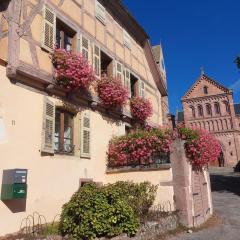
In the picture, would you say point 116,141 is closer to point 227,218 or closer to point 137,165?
point 137,165

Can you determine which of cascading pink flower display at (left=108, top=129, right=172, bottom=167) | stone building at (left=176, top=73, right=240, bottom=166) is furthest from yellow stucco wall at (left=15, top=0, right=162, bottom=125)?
stone building at (left=176, top=73, right=240, bottom=166)

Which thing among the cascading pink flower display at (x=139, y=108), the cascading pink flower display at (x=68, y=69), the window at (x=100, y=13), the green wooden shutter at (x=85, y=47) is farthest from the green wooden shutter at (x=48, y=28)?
the cascading pink flower display at (x=139, y=108)

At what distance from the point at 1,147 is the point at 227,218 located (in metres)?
8.53

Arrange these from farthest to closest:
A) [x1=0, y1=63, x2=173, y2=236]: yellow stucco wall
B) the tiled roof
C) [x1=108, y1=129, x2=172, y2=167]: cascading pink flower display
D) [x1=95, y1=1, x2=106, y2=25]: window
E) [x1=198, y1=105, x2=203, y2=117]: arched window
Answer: [x1=198, y1=105, x2=203, y2=117]: arched window
the tiled roof
[x1=95, y1=1, x2=106, y2=25]: window
[x1=108, y1=129, x2=172, y2=167]: cascading pink flower display
[x1=0, y1=63, x2=173, y2=236]: yellow stucco wall

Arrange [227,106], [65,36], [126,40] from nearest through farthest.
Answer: [65,36], [126,40], [227,106]

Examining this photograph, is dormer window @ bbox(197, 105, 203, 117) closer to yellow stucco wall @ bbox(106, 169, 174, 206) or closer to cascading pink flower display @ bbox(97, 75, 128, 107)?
cascading pink flower display @ bbox(97, 75, 128, 107)

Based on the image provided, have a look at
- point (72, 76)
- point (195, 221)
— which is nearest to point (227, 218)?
point (195, 221)

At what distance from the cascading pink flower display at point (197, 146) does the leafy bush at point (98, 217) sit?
3447mm

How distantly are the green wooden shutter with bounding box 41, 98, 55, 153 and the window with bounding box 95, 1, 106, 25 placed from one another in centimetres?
491

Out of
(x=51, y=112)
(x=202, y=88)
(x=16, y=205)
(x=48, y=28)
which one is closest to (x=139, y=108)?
(x=51, y=112)

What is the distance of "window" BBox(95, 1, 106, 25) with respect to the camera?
468 inches

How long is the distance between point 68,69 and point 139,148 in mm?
3428

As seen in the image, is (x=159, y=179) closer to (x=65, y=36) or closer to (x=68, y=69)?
(x=68, y=69)

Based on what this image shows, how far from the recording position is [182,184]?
9578mm
